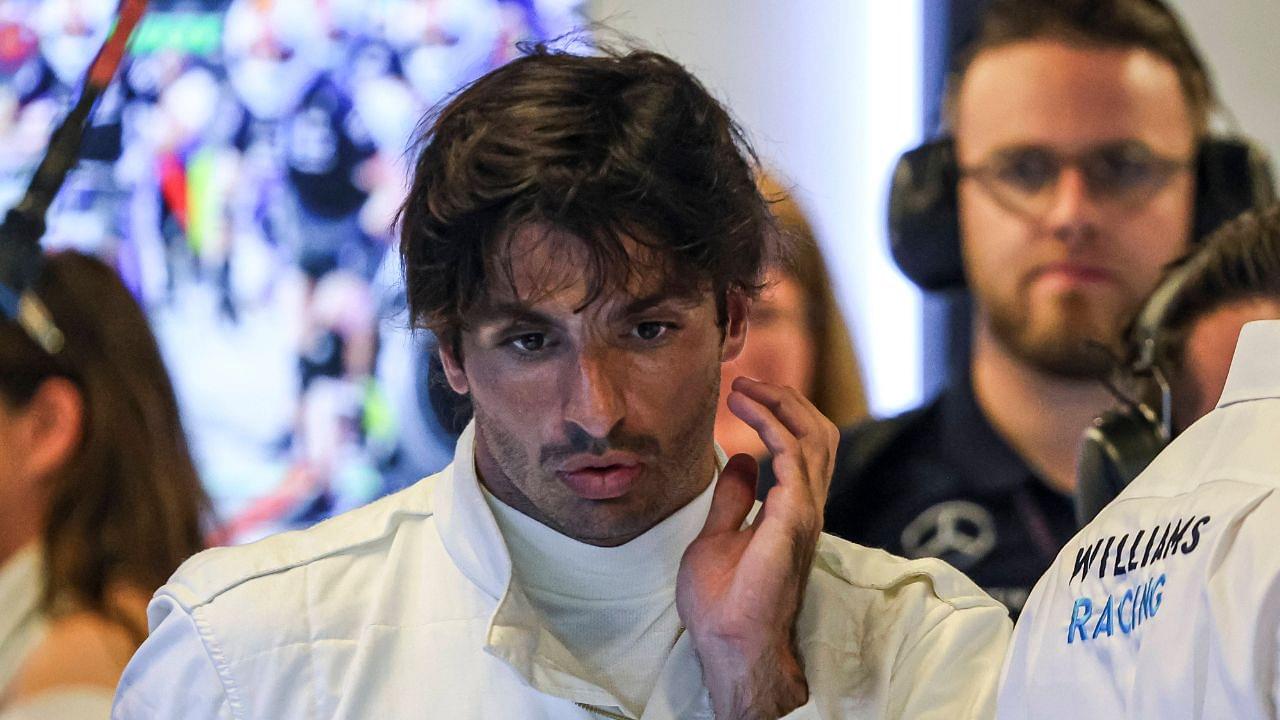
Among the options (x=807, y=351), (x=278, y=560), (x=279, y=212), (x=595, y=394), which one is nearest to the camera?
(x=595, y=394)

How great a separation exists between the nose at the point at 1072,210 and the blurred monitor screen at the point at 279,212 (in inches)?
40.2

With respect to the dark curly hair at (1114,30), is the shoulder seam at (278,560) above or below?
below

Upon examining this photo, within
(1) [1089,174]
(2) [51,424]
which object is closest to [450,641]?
(2) [51,424]

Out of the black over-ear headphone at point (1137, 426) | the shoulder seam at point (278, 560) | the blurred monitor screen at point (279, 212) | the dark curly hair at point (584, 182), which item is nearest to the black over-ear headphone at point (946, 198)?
the black over-ear headphone at point (1137, 426)

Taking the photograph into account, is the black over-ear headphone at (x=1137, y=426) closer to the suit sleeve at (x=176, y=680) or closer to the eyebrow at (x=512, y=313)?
the eyebrow at (x=512, y=313)

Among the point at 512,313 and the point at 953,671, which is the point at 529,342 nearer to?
the point at 512,313

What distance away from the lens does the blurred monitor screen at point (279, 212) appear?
10.3 feet

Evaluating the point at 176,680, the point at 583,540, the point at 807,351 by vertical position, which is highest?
the point at 583,540

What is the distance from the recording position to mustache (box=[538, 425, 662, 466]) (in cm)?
169

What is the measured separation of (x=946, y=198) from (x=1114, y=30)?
1.38ft

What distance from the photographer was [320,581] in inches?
70.5

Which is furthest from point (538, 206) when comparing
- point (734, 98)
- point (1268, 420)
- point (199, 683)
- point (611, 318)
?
point (734, 98)

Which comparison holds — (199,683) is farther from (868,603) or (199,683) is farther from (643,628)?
(868,603)

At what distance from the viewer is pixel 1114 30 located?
2.87 m
